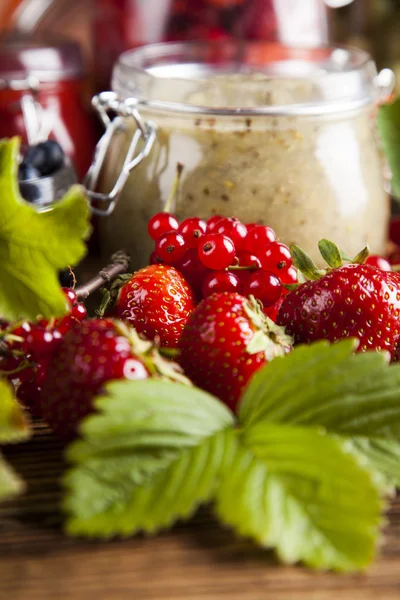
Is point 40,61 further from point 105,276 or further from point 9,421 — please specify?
point 9,421

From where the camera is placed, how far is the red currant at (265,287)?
21.7 inches

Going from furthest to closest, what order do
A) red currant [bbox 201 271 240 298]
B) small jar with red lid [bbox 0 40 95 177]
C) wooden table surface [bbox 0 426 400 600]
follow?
1. small jar with red lid [bbox 0 40 95 177]
2. red currant [bbox 201 271 240 298]
3. wooden table surface [bbox 0 426 400 600]

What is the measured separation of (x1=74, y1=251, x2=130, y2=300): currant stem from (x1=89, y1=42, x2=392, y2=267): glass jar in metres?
0.08

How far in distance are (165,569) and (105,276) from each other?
27 cm

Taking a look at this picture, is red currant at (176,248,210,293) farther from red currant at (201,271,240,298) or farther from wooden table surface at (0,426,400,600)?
wooden table surface at (0,426,400,600)

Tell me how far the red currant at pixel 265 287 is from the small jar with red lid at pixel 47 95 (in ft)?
1.40

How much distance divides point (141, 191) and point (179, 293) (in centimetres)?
19

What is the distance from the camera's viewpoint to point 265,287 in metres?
0.55

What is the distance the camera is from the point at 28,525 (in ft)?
1.28

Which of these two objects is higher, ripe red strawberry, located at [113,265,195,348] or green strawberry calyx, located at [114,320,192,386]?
green strawberry calyx, located at [114,320,192,386]

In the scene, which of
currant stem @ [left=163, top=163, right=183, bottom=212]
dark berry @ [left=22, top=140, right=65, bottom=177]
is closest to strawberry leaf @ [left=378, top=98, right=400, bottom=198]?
currant stem @ [left=163, top=163, right=183, bottom=212]

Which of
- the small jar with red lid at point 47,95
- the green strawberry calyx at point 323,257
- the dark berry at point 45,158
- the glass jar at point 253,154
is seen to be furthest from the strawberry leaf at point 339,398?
the small jar with red lid at point 47,95

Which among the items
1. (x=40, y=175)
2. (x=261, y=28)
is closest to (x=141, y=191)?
(x=40, y=175)

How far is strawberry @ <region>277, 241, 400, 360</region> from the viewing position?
0.51 m
